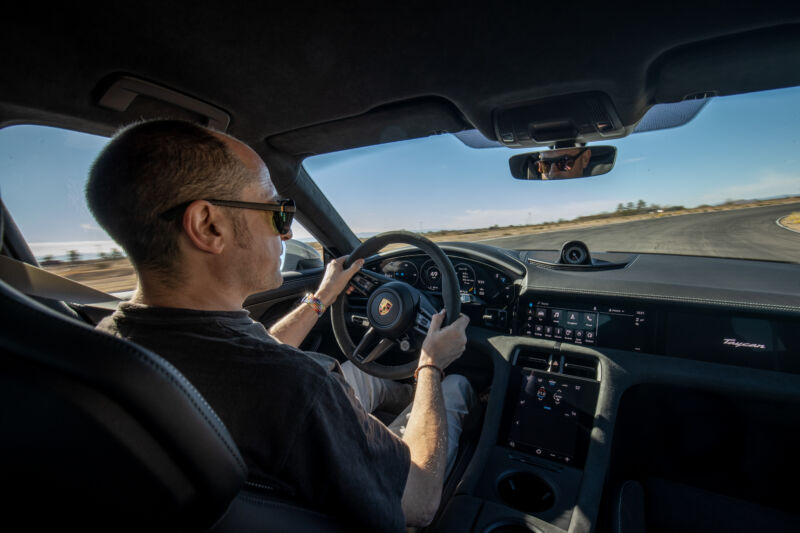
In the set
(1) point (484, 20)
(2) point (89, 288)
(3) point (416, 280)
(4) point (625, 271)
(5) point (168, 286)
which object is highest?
(1) point (484, 20)

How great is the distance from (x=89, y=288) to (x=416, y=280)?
2014mm

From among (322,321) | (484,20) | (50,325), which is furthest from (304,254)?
(50,325)

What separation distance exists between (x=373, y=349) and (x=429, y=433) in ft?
A: 3.12

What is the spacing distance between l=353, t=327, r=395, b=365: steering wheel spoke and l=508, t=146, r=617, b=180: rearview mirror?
161cm

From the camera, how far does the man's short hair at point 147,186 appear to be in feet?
3.91

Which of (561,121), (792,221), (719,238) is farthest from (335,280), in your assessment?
(792,221)

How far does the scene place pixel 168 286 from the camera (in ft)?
4.03

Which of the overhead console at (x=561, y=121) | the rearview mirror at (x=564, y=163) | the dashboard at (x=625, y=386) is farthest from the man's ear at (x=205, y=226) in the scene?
the rearview mirror at (x=564, y=163)

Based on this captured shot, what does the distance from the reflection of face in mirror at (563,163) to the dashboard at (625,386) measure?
2.25ft

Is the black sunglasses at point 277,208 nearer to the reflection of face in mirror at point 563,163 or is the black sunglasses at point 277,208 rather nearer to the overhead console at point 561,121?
the overhead console at point 561,121

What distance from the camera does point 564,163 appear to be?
2.76m

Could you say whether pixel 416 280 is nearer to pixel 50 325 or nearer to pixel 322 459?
pixel 322 459

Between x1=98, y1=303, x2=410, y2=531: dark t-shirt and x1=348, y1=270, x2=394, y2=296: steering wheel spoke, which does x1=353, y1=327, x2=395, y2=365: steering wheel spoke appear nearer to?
x1=348, y1=270, x2=394, y2=296: steering wheel spoke

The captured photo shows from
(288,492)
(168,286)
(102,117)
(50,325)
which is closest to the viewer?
(50,325)
